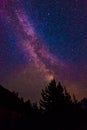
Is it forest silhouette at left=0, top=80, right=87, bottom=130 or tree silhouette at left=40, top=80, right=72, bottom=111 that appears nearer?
forest silhouette at left=0, top=80, right=87, bottom=130

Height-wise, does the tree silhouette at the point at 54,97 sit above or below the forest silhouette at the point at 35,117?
above

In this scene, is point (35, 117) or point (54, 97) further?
point (54, 97)

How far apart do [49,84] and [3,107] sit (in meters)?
38.3

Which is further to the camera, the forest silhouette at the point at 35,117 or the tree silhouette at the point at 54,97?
the tree silhouette at the point at 54,97

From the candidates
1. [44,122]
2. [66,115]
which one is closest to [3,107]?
[44,122]

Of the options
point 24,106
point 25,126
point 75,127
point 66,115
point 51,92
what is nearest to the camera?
point 75,127

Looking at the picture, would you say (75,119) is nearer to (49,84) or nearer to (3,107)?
(3,107)

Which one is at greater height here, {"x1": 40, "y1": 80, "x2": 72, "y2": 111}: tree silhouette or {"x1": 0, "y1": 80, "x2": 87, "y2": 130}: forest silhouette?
{"x1": 40, "y1": 80, "x2": 72, "y2": 111}: tree silhouette

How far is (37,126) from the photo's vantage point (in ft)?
68.3

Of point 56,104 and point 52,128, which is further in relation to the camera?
point 56,104

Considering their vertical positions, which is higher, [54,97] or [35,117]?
[54,97]

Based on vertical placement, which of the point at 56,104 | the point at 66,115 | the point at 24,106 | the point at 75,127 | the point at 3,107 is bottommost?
the point at 75,127

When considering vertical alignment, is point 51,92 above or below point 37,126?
above

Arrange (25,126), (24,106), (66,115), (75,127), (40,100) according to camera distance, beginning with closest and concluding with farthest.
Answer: (75,127)
(66,115)
(25,126)
(24,106)
(40,100)
